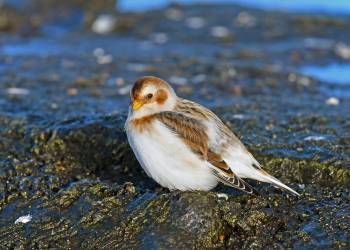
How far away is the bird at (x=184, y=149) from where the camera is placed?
4879mm

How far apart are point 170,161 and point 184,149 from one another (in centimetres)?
13

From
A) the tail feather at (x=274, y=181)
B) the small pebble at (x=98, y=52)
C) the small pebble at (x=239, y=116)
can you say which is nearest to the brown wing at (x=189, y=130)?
the tail feather at (x=274, y=181)

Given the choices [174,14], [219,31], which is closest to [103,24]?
[174,14]

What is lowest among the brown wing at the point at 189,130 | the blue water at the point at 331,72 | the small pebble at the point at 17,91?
the blue water at the point at 331,72

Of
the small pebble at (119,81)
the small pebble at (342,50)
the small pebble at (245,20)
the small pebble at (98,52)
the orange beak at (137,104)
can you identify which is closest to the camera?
the orange beak at (137,104)

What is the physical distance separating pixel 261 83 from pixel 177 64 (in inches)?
60.9

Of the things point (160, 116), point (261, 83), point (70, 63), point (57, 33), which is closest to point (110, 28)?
point (57, 33)

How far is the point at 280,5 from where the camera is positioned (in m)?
16.5

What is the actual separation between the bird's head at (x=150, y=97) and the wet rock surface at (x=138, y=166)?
0.59 metres

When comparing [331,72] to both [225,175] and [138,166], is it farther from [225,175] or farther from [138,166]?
[225,175]

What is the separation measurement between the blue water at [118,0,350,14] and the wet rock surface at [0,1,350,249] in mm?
4764

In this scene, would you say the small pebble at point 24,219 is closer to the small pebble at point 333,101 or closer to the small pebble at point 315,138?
the small pebble at point 315,138

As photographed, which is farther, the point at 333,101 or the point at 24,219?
the point at 333,101

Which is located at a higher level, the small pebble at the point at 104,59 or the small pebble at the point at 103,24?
the small pebble at the point at 104,59
